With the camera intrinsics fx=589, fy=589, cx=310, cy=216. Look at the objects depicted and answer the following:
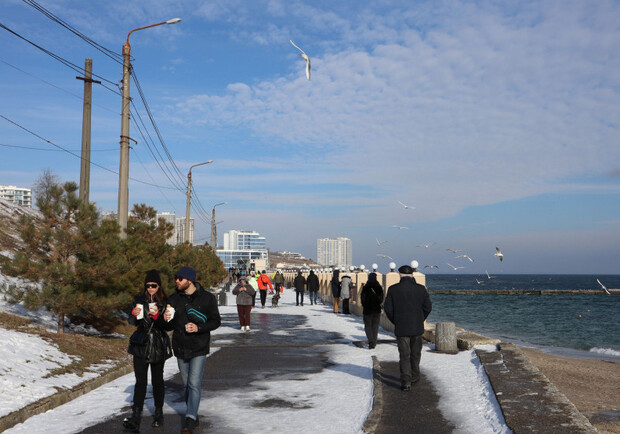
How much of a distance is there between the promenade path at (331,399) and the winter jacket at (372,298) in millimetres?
891

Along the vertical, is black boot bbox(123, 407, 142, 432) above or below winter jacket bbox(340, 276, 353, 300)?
below

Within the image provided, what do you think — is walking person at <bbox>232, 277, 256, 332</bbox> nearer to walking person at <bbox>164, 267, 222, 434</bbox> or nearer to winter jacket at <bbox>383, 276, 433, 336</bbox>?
winter jacket at <bbox>383, 276, 433, 336</bbox>

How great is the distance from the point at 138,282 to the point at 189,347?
8534mm

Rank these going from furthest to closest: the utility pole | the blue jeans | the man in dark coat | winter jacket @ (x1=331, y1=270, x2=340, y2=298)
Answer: winter jacket @ (x1=331, y1=270, x2=340, y2=298) < the utility pole < the man in dark coat < the blue jeans

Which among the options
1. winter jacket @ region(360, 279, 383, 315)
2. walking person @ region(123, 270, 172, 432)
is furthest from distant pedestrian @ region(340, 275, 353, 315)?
walking person @ region(123, 270, 172, 432)

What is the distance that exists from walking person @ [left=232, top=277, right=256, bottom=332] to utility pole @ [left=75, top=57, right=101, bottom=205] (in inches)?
189

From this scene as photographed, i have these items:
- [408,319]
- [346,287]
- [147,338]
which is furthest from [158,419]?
[346,287]

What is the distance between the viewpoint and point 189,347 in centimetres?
621

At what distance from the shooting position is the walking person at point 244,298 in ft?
55.0

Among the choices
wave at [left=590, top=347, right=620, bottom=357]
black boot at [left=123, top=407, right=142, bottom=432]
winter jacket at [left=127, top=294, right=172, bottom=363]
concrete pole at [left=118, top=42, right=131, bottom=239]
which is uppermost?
concrete pole at [left=118, top=42, right=131, bottom=239]

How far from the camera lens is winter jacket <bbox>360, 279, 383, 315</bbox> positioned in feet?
43.5

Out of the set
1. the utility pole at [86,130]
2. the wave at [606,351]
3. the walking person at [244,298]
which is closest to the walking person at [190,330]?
the utility pole at [86,130]

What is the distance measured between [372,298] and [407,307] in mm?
4487

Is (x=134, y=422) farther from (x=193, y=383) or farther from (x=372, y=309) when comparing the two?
(x=372, y=309)
